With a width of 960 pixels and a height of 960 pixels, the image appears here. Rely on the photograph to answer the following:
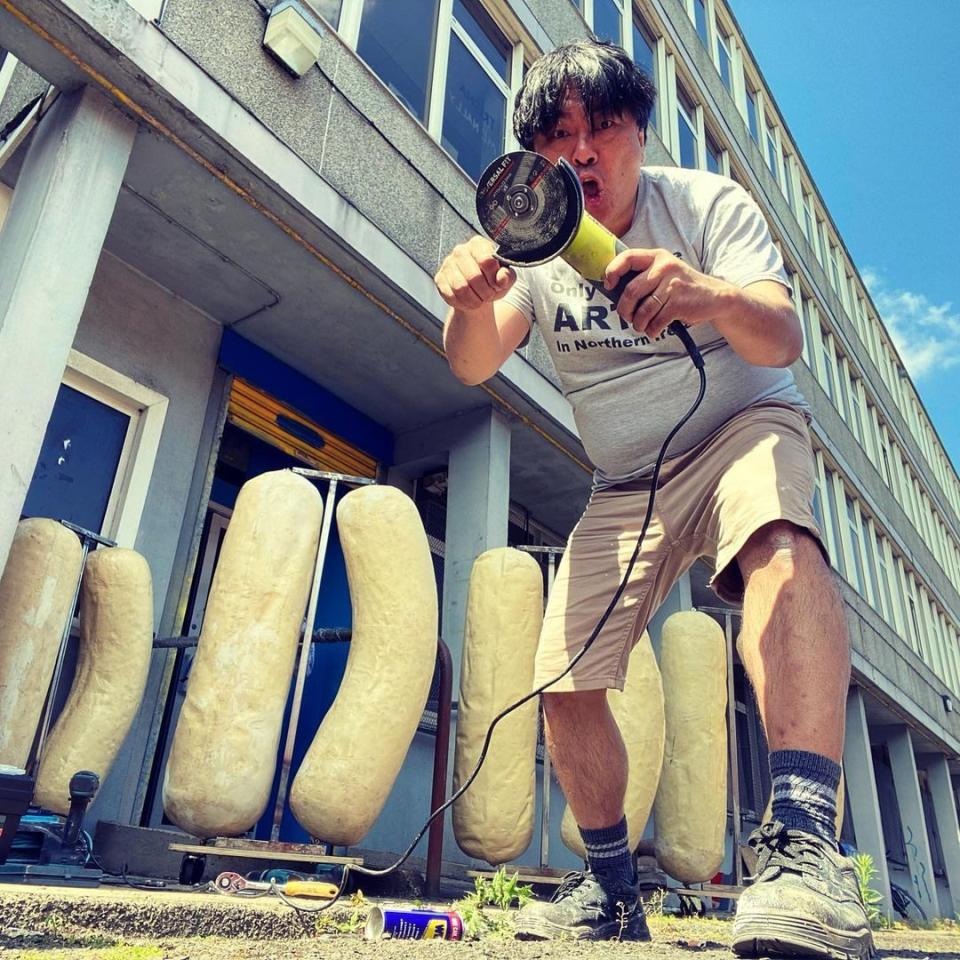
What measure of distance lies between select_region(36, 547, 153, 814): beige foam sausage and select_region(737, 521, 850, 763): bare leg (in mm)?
2786

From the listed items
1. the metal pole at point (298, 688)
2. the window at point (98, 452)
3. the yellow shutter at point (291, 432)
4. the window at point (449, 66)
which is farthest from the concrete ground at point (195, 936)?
the window at point (449, 66)

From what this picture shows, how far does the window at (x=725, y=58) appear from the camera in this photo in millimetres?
15023

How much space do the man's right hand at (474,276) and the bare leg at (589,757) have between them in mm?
1095

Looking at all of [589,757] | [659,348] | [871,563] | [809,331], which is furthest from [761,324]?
[871,563]

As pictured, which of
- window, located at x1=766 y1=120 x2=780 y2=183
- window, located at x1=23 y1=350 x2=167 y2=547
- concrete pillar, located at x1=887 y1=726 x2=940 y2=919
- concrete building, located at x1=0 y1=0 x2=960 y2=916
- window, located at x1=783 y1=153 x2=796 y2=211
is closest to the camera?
concrete building, located at x1=0 y1=0 x2=960 y2=916

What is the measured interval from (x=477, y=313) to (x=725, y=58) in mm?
15631

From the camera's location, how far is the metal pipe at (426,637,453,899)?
150 inches

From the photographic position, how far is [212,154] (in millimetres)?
4352

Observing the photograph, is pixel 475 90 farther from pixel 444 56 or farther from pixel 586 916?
pixel 586 916

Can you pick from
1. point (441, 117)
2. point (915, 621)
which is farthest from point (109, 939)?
point (915, 621)

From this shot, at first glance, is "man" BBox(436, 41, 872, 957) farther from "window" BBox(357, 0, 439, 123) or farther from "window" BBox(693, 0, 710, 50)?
"window" BBox(693, 0, 710, 50)

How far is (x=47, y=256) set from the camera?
3.56 metres

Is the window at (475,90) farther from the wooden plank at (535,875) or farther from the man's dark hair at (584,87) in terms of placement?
the wooden plank at (535,875)

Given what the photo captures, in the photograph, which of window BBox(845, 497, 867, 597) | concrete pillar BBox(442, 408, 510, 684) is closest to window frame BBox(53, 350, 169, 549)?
concrete pillar BBox(442, 408, 510, 684)
